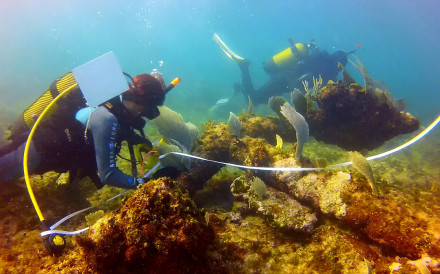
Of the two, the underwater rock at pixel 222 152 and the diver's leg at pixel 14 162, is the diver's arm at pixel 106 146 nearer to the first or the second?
the diver's leg at pixel 14 162

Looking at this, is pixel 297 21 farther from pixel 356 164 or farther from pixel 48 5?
pixel 356 164

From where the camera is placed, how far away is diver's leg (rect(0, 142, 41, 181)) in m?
3.60

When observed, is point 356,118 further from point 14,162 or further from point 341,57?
point 341,57

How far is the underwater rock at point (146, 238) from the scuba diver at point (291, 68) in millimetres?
14168

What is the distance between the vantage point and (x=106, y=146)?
329 centimetres

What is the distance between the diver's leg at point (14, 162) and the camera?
3602 millimetres

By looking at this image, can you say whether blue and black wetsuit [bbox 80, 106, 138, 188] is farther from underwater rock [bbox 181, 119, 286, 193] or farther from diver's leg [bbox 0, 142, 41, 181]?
underwater rock [bbox 181, 119, 286, 193]

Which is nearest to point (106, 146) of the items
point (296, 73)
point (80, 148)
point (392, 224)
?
point (80, 148)

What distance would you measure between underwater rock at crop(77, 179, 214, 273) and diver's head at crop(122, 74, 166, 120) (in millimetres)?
2145

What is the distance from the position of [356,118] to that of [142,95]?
5292mm

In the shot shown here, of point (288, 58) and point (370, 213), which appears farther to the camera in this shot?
point (288, 58)

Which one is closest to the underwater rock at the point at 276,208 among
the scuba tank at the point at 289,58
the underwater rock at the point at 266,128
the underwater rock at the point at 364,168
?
the underwater rock at the point at 364,168

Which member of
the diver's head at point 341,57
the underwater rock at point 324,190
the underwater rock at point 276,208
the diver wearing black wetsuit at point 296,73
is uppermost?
the diver's head at point 341,57

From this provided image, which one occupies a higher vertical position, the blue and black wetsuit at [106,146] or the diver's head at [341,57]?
the diver's head at [341,57]
